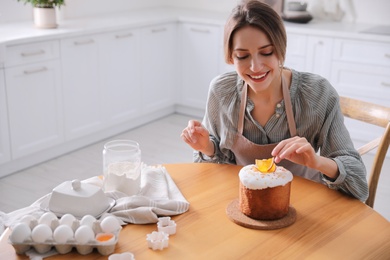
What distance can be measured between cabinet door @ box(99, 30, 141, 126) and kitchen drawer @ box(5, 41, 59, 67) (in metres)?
0.44

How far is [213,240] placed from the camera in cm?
140

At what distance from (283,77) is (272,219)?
0.53 m

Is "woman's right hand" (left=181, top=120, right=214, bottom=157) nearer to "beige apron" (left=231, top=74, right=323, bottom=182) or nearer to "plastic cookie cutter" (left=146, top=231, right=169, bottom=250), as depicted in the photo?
"beige apron" (left=231, top=74, right=323, bottom=182)

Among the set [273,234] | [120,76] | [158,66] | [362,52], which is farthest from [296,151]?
[158,66]

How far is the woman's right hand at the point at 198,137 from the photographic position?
178 centimetres

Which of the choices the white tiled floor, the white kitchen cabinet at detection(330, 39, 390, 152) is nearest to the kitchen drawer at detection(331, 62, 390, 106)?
the white kitchen cabinet at detection(330, 39, 390, 152)

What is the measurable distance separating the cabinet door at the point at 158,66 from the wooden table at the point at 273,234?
2863 mm

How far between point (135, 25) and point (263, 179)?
117 inches

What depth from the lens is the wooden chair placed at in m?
1.85

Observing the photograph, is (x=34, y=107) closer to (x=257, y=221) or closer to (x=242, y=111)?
(x=242, y=111)

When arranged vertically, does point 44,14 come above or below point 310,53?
above

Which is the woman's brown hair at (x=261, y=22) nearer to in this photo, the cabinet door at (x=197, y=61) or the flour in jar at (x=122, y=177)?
the flour in jar at (x=122, y=177)

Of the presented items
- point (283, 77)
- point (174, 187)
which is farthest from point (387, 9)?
point (174, 187)

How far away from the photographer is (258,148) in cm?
183
